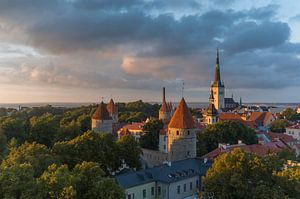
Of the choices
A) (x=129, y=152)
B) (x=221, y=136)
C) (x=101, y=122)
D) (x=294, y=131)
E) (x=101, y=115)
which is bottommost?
(x=294, y=131)

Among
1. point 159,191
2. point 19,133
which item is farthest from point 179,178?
point 19,133

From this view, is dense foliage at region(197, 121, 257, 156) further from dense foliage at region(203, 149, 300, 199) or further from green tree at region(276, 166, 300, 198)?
green tree at region(276, 166, 300, 198)

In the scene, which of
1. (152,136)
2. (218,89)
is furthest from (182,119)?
(218,89)

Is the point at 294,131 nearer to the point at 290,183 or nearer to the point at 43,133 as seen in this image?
the point at 43,133

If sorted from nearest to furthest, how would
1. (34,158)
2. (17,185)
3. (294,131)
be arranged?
(17,185), (34,158), (294,131)

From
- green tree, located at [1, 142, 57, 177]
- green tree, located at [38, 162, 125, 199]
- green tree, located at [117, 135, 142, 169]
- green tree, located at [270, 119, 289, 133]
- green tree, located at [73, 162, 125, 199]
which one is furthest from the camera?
green tree, located at [270, 119, 289, 133]

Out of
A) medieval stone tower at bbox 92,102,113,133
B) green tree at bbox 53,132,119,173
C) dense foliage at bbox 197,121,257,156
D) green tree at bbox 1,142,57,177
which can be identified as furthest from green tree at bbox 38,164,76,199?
medieval stone tower at bbox 92,102,113,133
